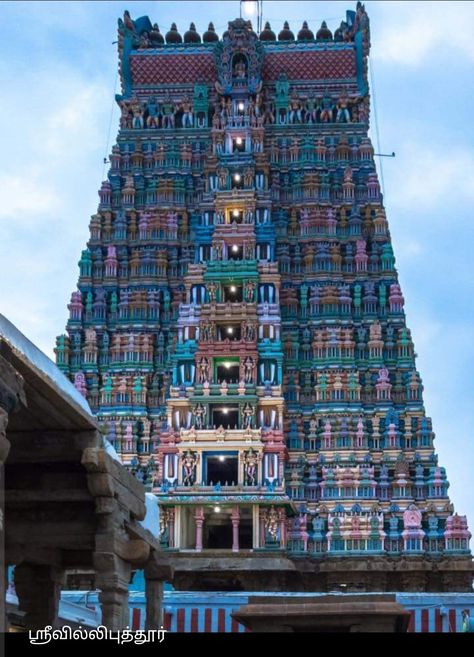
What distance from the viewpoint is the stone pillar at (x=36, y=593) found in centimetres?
2127

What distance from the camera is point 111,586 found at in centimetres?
1812

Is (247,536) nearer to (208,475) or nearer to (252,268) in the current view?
(208,475)

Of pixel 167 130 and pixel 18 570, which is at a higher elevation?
pixel 167 130

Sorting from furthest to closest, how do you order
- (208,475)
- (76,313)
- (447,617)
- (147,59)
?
(147,59) < (76,313) < (208,475) < (447,617)

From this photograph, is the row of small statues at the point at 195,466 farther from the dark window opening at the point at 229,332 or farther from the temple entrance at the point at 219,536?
the dark window opening at the point at 229,332

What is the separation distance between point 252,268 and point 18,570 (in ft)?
116

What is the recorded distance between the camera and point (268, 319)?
178ft

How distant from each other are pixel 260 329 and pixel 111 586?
1433 inches

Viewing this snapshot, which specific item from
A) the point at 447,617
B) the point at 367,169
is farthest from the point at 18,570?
the point at 367,169

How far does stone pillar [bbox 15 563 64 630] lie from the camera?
837 inches

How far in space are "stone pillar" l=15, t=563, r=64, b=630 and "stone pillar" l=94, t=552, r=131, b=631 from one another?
3.07 m

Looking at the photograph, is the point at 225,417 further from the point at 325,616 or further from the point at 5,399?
the point at 5,399

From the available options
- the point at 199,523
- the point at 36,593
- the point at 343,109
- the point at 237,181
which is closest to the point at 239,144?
the point at 237,181

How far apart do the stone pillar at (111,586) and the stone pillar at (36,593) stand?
3067mm
